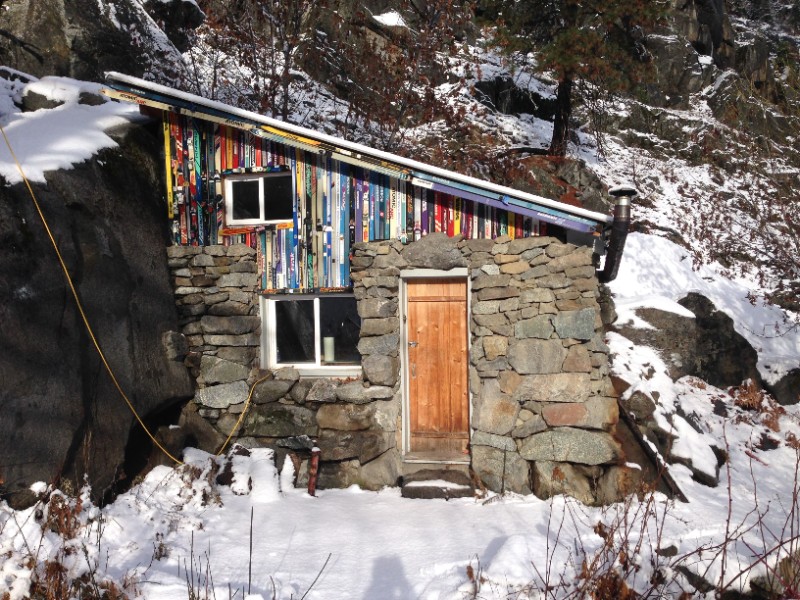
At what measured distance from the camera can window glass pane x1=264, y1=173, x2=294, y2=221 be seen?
22.9 feet

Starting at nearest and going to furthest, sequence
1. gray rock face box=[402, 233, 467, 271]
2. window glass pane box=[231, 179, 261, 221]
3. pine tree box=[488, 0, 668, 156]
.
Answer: gray rock face box=[402, 233, 467, 271]
window glass pane box=[231, 179, 261, 221]
pine tree box=[488, 0, 668, 156]

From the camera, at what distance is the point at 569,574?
4.08 meters

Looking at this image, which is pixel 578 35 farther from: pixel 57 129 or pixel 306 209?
A: pixel 57 129

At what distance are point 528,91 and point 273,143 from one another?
479 inches

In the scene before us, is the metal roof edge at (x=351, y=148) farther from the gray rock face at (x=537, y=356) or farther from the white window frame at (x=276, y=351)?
the white window frame at (x=276, y=351)

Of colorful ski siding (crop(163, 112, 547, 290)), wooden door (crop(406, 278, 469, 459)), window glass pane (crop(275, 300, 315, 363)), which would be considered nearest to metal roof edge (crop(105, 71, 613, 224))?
colorful ski siding (crop(163, 112, 547, 290))

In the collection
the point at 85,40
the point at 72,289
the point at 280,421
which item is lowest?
the point at 280,421

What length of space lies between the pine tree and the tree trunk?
0.07 ft

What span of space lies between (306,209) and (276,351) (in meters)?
1.89

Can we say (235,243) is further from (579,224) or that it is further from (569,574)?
(569,574)

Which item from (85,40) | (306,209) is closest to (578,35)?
(306,209)

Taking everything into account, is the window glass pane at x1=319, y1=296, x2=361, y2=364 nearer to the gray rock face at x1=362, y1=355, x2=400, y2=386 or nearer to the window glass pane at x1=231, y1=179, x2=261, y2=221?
the gray rock face at x1=362, y1=355, x2=400, y2=386

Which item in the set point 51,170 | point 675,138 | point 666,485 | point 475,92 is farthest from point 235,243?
point 675,138

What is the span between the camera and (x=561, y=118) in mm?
12898
